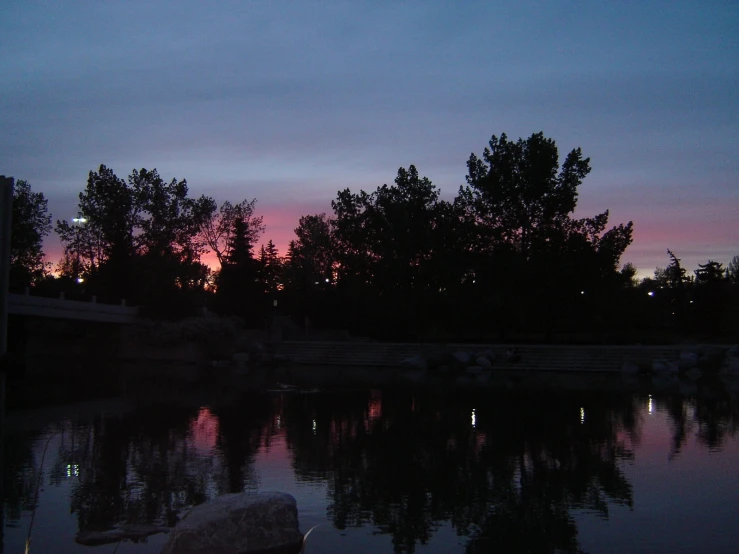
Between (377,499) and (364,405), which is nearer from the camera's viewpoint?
(377,499)

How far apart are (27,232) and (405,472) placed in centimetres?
4847

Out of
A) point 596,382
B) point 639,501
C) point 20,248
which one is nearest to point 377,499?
point 639,501

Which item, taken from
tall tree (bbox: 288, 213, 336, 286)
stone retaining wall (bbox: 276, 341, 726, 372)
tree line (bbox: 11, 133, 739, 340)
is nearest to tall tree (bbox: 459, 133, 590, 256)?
tree line (bbox: 11, 133, 739, 340)

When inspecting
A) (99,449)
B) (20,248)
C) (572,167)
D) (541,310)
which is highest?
(572,167)

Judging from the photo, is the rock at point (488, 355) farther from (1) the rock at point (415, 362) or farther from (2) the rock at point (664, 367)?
(2) the rock at point (664, 367)

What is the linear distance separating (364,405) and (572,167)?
2671 cm

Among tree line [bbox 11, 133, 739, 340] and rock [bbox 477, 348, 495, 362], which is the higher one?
tree line [bbox 11, 133, 739, 340]

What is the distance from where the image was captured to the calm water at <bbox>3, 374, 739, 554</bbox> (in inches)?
334

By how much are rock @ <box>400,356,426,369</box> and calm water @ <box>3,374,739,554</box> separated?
15.8 meters

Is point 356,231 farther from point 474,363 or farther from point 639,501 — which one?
point 639,501

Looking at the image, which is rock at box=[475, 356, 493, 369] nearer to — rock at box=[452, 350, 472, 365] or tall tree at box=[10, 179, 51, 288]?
rock at box=[452, 350, 472, 365]

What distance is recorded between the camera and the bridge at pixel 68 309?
3584 centimetres

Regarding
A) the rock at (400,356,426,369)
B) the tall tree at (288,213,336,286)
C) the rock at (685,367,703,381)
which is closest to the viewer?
the rock at (685,367,703,381)

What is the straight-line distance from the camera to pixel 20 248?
5238 cm
